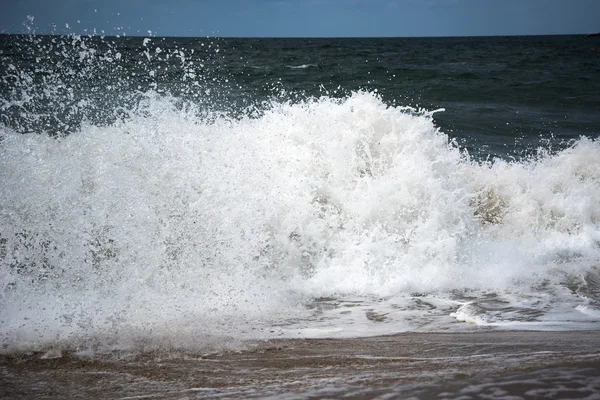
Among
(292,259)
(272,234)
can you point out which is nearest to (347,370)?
(292,259)

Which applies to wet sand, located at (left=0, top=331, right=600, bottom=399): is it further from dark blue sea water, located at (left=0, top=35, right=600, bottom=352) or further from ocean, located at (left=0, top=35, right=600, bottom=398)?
dark blue sea water, located at (left=0, top=35, right=600, bottom=352)

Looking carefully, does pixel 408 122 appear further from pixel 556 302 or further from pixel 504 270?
pixel 556 302

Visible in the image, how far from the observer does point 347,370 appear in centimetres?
324

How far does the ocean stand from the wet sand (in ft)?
0.06

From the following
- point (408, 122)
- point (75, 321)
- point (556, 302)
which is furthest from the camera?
point (408, 122)

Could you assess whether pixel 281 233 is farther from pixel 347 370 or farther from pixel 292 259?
pixel 347 370

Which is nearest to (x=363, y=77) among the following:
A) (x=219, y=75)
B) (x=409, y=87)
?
(x=409, y=87)

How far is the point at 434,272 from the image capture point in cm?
525

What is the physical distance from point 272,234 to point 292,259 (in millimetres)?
337

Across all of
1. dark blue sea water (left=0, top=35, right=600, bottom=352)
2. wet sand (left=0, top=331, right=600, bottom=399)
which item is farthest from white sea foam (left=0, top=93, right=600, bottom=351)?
wet sand (left=0, top=331, right=600, bottom=399)

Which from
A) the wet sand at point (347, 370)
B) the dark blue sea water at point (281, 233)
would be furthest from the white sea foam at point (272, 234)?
the wet sand at point (347, 370)

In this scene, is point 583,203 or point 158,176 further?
point 583,203

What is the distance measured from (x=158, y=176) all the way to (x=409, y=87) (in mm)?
14116

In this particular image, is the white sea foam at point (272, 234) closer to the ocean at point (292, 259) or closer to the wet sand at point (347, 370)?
the ocean at point (292, 259)
